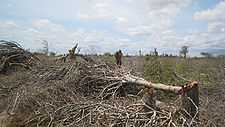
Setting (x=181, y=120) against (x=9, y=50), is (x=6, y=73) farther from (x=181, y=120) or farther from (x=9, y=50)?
(x=181, y=120)

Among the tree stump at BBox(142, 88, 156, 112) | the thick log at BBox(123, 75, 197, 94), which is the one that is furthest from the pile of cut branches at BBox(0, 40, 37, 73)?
the tree stump at BBox(142, 88, 156, 112)

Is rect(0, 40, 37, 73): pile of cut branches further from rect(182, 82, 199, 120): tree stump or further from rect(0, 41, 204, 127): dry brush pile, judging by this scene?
rect(182, 82, 199, 120): tree stump

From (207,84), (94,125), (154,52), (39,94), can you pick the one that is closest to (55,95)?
(39,94)

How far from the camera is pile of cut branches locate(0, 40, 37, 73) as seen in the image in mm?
9055

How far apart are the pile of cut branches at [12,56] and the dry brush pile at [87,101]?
1433 mm

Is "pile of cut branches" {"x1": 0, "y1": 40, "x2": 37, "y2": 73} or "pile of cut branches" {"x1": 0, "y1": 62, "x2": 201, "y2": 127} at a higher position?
"pile of cut branches" {"x1": 0, "y1": 40, "x2": 37, "y2": 73}

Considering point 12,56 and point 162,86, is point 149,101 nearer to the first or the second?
point 162,86

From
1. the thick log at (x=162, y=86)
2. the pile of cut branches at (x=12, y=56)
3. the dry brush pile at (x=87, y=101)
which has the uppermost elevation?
the pile of cut branches at (x=12, y=56)

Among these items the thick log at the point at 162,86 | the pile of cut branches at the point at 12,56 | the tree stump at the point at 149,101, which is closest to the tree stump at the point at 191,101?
the thick log at the point at 162,86

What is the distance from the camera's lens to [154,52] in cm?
1045

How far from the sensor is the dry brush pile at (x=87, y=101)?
15.4 ft

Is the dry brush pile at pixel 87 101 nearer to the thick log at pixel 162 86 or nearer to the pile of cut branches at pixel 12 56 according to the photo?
the thick log at pixel 162 86

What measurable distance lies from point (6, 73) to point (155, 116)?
5.92 metres

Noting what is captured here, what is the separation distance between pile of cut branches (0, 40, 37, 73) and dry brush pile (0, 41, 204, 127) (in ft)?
4.70
